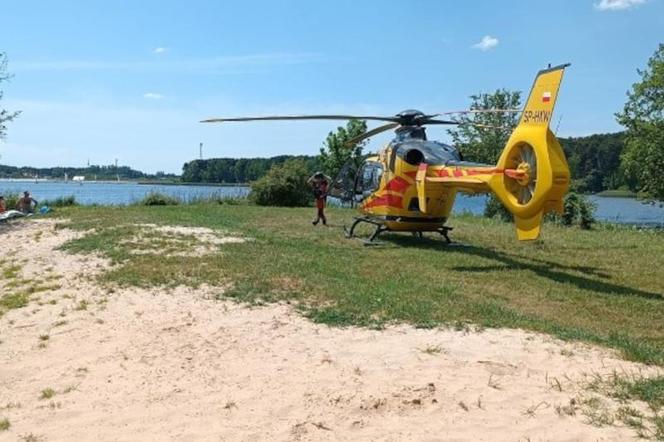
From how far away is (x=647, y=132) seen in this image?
3048cm

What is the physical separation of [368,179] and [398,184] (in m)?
1.46

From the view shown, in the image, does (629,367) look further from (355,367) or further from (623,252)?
(623,252)

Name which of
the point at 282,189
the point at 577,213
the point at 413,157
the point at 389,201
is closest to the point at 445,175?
the point at 413,157

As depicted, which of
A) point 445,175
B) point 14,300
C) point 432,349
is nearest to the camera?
point 432,349

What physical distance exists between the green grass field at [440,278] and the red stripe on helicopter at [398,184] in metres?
1.24

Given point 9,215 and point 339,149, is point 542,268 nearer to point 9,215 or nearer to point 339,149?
point 9,215

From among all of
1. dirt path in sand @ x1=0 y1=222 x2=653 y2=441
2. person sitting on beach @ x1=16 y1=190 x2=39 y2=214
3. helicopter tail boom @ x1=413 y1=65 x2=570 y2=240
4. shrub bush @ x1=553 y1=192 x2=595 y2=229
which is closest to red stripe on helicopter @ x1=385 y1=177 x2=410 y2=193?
helicopter tail boom @ x1=413 y1=65 x2=570 y2=240

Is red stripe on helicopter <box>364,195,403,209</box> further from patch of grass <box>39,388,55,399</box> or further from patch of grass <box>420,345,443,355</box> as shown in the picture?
patch of grass <box>39,388,55,399</box>

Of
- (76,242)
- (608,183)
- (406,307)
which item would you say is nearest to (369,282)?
(406,307)

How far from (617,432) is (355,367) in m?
2.10

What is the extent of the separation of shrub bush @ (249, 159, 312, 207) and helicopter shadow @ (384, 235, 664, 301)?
15002 millimetres

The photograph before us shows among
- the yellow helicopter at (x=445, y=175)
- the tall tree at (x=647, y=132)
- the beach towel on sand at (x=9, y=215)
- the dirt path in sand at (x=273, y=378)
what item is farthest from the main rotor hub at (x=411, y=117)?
the tall tree at (x=647, y=132)

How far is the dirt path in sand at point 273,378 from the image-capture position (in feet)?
14.0

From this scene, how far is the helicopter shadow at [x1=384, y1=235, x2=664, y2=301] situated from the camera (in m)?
9.13
